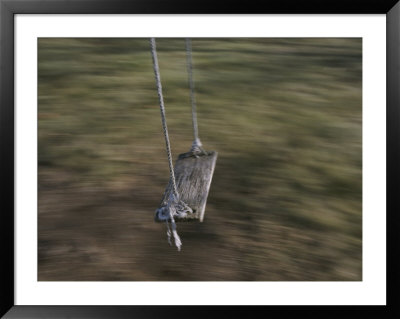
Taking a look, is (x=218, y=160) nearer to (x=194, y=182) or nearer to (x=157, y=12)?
(x=194, y=182)

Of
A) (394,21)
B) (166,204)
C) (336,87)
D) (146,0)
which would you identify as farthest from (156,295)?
(336,87)

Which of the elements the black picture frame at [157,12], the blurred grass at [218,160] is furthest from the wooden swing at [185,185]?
the blurred grass at [218,160]

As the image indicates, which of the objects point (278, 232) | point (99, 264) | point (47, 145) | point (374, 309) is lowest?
point (374, 309)

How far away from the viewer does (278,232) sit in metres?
1.67

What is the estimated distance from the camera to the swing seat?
50.5 inches

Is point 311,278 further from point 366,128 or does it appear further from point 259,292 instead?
point 366,128

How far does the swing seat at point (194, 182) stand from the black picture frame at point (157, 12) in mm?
274

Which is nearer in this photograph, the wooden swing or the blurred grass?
the wooden swing

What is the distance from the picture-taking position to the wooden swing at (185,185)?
126cm

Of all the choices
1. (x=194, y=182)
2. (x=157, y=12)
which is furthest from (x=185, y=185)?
(x=157, y=12)

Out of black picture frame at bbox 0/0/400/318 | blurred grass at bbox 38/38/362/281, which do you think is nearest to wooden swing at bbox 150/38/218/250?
black picture frame at bbox 0/0/400/318

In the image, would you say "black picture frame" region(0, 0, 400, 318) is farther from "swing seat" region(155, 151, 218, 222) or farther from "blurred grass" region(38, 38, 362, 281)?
"swing seat" region(155, 151, 218, 222)

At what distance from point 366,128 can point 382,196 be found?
0.66 feet

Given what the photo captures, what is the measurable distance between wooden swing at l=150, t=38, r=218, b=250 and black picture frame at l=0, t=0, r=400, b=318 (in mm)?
182
